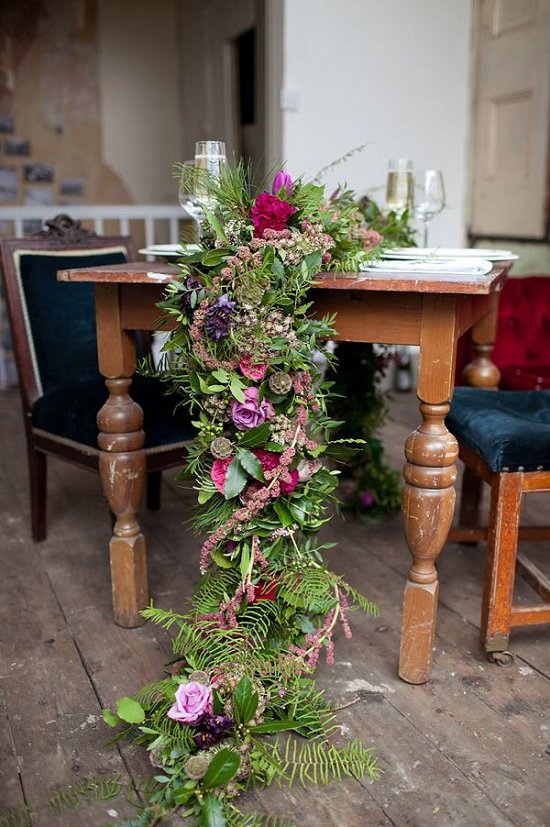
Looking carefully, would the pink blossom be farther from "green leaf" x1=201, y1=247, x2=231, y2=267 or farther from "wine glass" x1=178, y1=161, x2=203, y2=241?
"wine glass" x1=178, y1=161, x2=203, y2=241

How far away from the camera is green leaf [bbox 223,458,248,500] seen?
130cm

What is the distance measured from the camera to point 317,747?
125 cm

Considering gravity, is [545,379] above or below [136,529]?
above

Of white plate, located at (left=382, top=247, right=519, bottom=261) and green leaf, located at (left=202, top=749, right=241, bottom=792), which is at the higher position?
white plate, located at (left=382, top=247, right=519, bottom=261)

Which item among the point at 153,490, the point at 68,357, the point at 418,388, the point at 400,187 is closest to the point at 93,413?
the point at 68,357

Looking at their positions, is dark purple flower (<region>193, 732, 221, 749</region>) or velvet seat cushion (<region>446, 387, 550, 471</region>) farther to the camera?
velvet seat cushion (<region>446, 387, 550, 471</region>)

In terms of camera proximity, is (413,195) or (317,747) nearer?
(317,747)

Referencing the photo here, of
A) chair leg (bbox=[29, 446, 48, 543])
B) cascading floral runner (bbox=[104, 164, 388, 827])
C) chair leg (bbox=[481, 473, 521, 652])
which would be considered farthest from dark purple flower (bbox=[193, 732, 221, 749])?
chair leg (bbox=[29, 446, 48, 543])

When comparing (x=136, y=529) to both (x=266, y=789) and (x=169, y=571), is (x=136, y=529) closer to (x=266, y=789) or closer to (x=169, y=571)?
(x=169, y=571)

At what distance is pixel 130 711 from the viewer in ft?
4.24

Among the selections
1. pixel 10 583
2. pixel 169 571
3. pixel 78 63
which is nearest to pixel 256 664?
pixel 169 571

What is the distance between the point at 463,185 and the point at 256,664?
11.4 feet

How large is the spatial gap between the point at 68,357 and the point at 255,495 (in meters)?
1.08

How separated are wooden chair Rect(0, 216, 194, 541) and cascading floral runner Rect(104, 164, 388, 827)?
511mm
